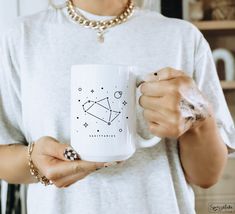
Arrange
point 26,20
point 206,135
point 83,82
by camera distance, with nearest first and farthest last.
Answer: point 83,82 < point 206,135 < point 26,20

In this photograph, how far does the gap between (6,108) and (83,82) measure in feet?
0.79

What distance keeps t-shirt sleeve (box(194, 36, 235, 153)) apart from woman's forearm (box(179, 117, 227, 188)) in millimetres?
35

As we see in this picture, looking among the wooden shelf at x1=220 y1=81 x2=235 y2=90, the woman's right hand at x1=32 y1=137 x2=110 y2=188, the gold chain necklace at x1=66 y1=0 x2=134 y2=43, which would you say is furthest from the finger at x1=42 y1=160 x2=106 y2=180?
the wooden shelf at x1=220 y1=81 x2=235 y2=90

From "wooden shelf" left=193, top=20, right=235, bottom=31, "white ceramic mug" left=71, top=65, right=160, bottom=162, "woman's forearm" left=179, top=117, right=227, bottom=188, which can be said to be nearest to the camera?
"white ceramic mug" left=71, top=65, right=160, bottom=162

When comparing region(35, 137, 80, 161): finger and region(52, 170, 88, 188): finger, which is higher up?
region(35, 137, 80, 161): finger

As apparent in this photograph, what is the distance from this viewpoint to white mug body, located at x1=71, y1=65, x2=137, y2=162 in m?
0.45

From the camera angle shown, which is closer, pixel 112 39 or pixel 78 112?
pixel 78 112

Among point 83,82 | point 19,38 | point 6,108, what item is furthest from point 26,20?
point 83,82

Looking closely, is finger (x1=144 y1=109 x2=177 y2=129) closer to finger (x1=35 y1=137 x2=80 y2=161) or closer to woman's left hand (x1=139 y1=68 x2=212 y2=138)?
woman's left hand (x1=139 y1=68 x2=212 y2=138)

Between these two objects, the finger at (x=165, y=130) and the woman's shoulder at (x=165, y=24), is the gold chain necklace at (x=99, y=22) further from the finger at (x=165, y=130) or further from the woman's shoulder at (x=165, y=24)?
the finger at (x=165, y=130)

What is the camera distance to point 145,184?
60 cm

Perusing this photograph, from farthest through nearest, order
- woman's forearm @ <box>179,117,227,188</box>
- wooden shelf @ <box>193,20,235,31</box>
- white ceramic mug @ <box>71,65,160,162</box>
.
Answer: wooden shelf @ <box>193,20,235,31</box>, woman's forearm @ <box>179,117,227,188</box>, white ceramic mug @ <box>71,65,160,162</box>

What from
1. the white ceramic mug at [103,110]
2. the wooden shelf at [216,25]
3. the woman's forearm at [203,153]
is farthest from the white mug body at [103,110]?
the wooden shelf at [216,25]

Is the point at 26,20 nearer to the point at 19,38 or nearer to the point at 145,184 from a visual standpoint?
the point at 19,38
